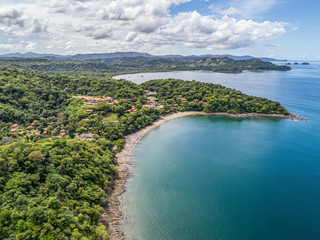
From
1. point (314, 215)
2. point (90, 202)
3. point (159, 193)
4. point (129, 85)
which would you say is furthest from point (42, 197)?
point (129, 85)

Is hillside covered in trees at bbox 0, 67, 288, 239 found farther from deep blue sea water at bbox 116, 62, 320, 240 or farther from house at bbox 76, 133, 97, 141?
deep blue sea water at bbox 116, 62, 320, 240

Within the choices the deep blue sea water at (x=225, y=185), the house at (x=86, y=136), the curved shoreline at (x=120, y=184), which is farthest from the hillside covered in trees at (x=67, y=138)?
the deep blue sea water at (x=225, y=185)

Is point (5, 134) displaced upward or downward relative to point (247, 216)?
upward

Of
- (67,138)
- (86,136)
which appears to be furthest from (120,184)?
(67,138)

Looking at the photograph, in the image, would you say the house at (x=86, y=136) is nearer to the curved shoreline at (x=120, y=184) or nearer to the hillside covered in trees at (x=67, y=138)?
the hillside covered in trees at (x=67, y=138)

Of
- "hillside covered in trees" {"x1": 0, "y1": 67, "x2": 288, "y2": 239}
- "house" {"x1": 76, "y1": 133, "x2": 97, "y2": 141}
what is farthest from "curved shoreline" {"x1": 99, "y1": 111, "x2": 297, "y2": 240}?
"house" {"x1": 76, "y1": 133, "x2": 97, "y2": 141}

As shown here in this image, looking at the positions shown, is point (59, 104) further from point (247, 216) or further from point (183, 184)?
point (247, 216)

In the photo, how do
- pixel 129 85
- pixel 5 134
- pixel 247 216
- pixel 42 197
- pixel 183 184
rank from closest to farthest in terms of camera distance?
pixel 42 197, pixel 247 216, pixel 183 184, pixel 5 134, pixel 129 85
